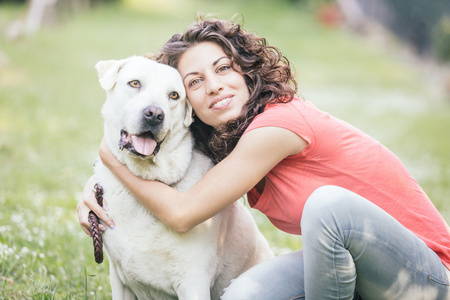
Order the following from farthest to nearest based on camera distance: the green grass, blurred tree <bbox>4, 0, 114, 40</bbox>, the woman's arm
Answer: blurred tree <bbox>4, 0, 114, 40</bbox> < the green grass < the woman's arm

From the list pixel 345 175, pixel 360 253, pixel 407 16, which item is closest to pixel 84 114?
pixel 345 175

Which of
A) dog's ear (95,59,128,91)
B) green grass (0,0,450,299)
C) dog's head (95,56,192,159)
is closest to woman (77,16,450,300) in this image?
dog's head (95,56,192,159)

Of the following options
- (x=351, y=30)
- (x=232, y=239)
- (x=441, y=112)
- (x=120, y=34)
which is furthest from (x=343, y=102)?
(x=351, y=30)

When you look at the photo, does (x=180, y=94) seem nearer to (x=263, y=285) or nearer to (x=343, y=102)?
(x=263, y=285)

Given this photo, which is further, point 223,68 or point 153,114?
point 223,68

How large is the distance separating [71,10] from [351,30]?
1126 cm

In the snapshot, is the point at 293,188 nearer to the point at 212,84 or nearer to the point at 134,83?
the point at 212,84

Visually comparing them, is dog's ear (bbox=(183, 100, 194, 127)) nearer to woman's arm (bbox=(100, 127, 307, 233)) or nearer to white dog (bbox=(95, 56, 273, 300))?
white dog (bbox=(95, 56, 273, 300))

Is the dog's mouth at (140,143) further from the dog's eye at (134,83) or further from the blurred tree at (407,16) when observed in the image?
the blurred tree at (407,16)

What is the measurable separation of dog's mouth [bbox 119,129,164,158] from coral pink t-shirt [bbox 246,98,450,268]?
1.73 feet

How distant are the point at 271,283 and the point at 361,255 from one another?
56 cm

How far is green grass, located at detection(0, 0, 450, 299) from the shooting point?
11.1 ft

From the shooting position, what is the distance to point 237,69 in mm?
2771

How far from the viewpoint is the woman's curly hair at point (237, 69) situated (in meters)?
2.68
